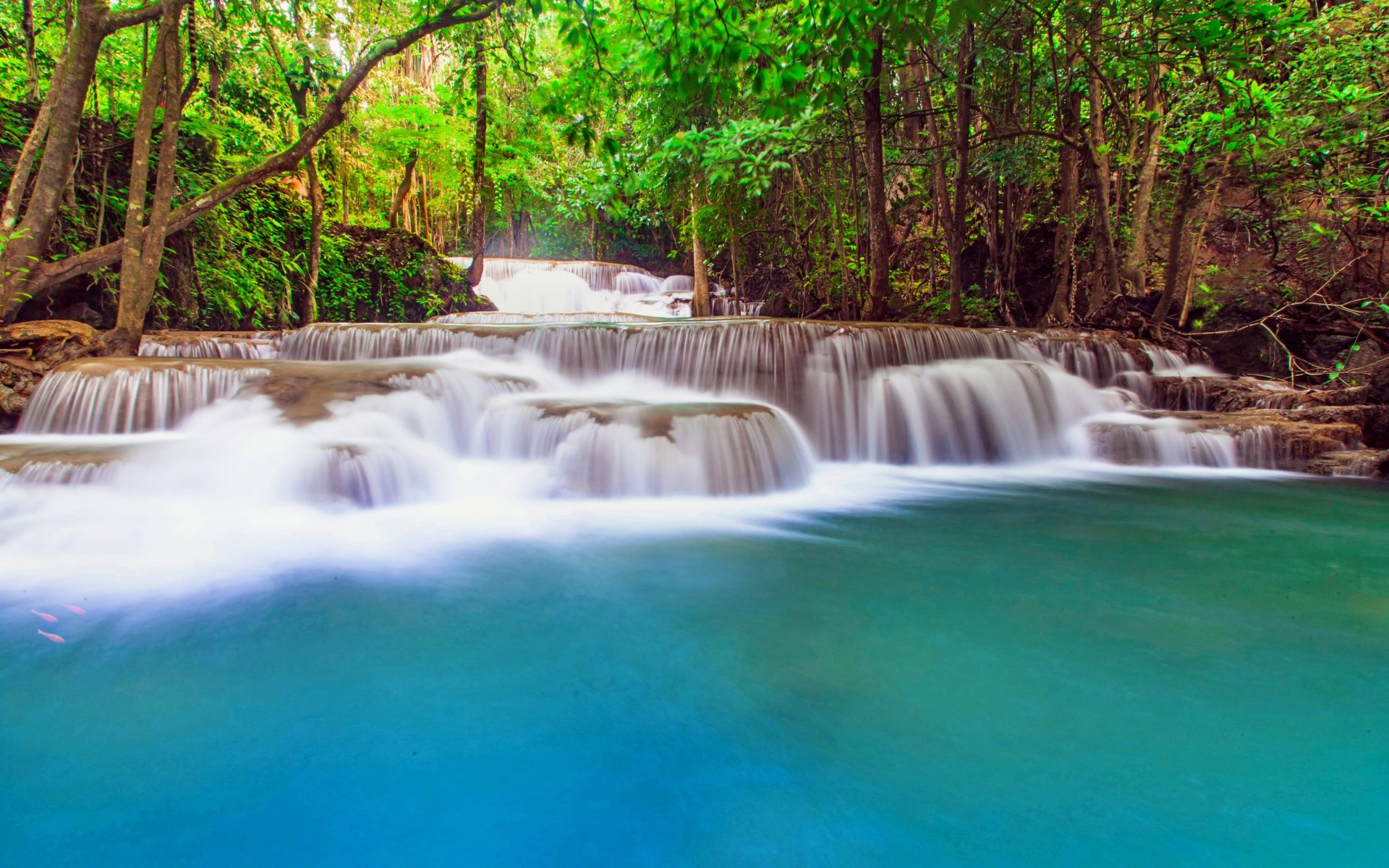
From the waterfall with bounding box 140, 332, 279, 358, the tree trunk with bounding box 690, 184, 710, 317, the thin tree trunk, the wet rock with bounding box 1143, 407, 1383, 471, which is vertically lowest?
the wet rock with bounding box 1143, 407, 1383, 471

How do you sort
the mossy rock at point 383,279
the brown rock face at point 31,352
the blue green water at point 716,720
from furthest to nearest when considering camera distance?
1. the mossy rock at point 383,279
2. the brown rock face at point 31,352
3. the blue green water at point 716,720

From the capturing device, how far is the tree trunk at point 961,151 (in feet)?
29.4

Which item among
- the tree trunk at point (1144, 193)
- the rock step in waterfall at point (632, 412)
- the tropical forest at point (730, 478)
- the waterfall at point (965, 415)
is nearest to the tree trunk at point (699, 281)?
the tropical forest at point (730, 478)

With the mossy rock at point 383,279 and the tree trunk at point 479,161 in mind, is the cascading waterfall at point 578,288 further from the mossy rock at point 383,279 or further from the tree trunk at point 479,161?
the mossy rock at point 383,279

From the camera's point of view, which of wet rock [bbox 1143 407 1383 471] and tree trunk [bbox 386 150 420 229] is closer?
wet rock [bbox 1143 407 1383 471]

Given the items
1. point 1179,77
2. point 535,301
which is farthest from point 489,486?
point 535,301

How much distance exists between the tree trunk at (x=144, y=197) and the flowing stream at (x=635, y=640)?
1394 mm

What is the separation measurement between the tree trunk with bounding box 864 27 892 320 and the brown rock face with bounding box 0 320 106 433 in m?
9.16

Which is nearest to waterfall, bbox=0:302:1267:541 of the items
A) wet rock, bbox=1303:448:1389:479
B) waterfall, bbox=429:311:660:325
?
wet rock, bbox=1303:448:1389:479

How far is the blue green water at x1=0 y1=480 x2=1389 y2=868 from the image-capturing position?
58.2 inches

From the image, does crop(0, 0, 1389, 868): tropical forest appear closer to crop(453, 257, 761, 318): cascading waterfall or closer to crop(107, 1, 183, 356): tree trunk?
crop(107, 1, 183, 356): tree trunk

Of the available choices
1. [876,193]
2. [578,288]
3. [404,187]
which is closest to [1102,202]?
[876,193]

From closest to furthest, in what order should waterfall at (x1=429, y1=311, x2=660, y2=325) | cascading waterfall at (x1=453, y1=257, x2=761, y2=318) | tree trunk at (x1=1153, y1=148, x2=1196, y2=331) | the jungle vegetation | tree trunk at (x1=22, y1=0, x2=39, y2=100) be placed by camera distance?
1. the jungle vegetation
2. tree trunk at (x1=22, y1=0, x2=39, y2=100)
3. tree trunk at (x1=1153, y1=148, x2=1196, y2=331)
4. waterfall at (x1=429, y1=311, x2=660, y2=325)
5. cascading waterfall at (x1=453, y1=257, x2=761, y2=318)

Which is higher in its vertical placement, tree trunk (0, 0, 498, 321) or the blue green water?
tree trunk (0, 0, 498, 321)
